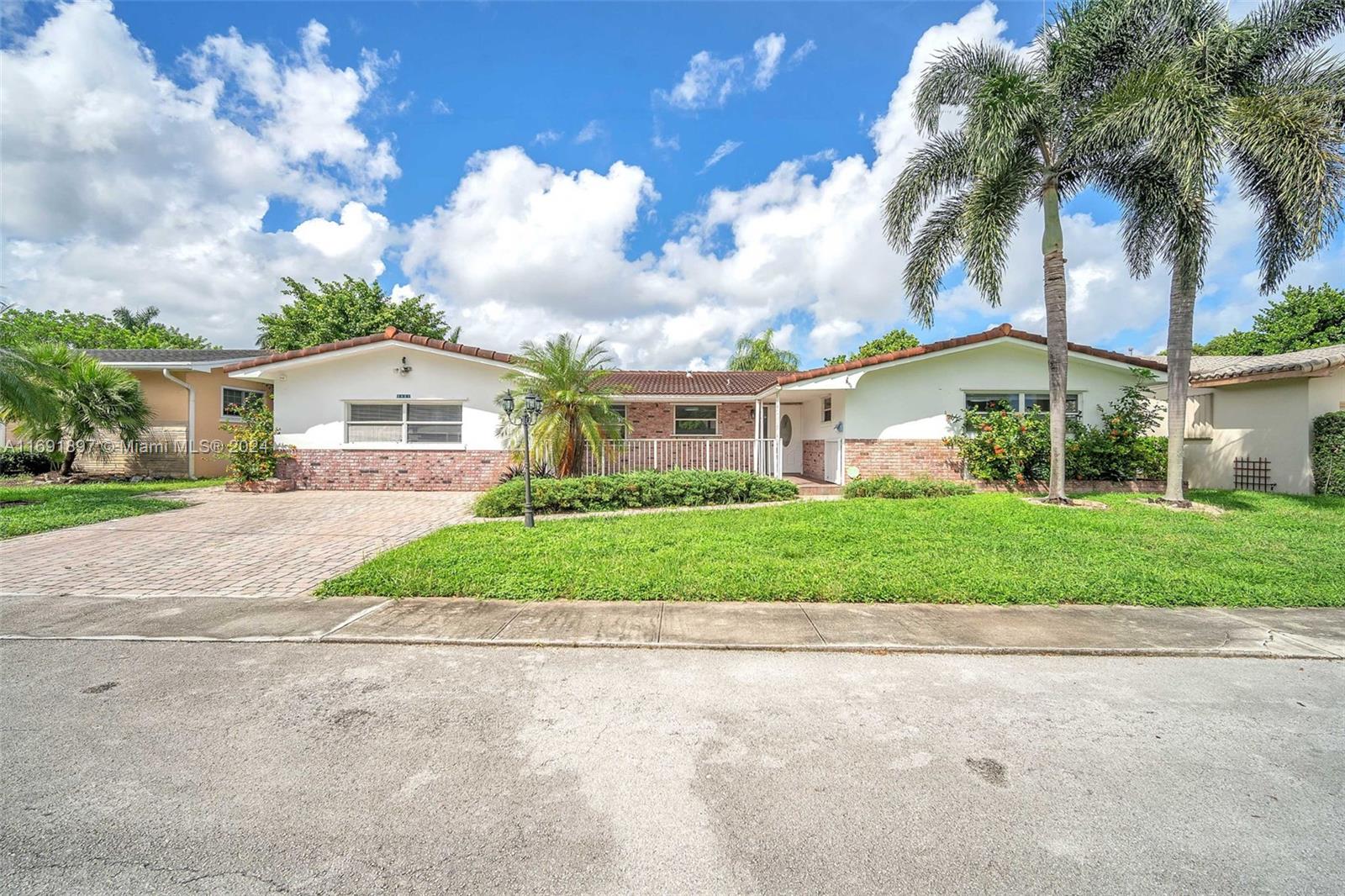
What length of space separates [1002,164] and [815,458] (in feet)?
27.1

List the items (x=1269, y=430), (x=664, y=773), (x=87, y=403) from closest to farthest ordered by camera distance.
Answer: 1. (x=664, y=773)
2. (x=1269, y=430)
3. (x=87, y=403)

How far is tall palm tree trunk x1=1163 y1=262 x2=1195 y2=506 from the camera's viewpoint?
1045cm

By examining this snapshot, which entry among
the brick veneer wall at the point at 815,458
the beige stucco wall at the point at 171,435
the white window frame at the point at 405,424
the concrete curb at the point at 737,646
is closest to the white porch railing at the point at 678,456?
the brick veneer wall at the point at 815,458

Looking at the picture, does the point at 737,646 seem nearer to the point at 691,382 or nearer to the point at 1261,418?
the point at 691,382

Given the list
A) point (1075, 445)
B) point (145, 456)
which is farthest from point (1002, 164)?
point (145, 456)

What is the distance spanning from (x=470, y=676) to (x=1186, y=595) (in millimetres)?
6455

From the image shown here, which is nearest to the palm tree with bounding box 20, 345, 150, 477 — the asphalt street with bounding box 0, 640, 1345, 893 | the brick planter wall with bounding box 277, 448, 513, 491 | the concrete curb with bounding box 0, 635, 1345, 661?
the brick planter wall with bounding box 277, 448, 513, 491

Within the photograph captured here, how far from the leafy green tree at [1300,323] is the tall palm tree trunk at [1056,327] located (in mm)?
19894

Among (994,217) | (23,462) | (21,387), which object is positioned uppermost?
(994,217)

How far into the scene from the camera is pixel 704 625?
4723mm

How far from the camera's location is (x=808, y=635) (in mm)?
4449

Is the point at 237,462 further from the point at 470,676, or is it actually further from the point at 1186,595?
the point at 1186,595

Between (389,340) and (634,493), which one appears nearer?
(634,493)

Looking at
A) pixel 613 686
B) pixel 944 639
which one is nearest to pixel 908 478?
pixel 944 639
